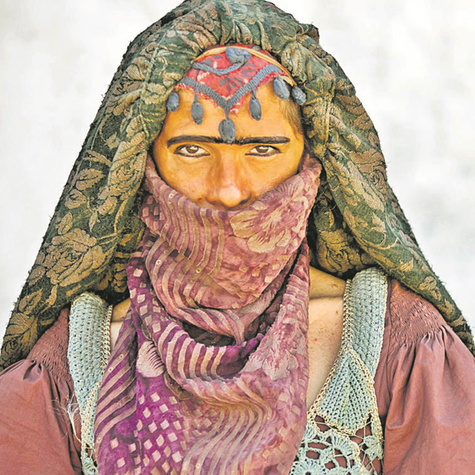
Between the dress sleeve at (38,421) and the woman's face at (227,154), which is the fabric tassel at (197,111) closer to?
the woman's face at (227,154)

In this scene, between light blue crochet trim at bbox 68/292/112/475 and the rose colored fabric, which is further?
light blue crochet trim at bbox 68/292/112/475

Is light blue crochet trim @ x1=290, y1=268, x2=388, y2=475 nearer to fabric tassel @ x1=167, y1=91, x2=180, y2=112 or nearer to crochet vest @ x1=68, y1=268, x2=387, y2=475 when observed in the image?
crochet vest @ x1=68, y1=268, x2=387, y2=475

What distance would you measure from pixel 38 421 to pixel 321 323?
912 millimetres

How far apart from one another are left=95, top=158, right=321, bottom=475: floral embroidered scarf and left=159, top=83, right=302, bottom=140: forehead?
153 mm

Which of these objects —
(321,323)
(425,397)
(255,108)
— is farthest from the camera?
(321,323)

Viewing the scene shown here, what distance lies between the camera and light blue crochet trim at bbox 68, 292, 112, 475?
7.28 feet

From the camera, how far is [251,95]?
219cm

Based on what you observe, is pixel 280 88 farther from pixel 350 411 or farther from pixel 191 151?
pixel 350 411

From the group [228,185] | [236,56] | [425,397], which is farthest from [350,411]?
[236,56]

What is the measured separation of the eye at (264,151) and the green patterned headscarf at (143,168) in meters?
0.14

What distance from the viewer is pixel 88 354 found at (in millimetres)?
2346

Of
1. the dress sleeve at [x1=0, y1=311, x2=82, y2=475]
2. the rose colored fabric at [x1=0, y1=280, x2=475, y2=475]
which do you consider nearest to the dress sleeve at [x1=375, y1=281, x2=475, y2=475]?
the rose colored fabric at [x1=0, y1=280, x2=475, y2=475]

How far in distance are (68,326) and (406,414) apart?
1.10m

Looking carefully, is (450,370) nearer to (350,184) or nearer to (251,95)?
(350,184)
